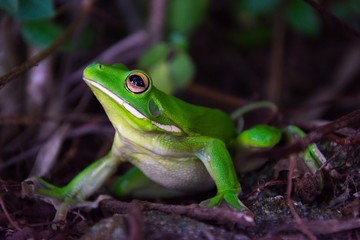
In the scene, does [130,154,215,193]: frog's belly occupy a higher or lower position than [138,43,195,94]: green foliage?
lower

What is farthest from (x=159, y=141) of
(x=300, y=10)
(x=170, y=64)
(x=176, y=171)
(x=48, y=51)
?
(x=300, y=10)

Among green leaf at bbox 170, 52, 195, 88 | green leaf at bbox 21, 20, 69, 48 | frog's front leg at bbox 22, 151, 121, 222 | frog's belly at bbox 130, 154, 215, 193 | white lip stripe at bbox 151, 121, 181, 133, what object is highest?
green leaf at bbox 21, 20, 69, 48

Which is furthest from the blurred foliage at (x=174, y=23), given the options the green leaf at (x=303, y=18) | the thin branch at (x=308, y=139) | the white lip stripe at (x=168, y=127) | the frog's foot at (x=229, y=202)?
the thin branch at (x=308, y=139)

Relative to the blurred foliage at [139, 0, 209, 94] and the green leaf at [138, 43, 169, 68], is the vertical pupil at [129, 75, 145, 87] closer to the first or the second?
the blurred foliage at [139, 0, 209, 94]

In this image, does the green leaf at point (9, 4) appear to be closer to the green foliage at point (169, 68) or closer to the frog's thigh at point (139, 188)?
the green foliage at point (169, 68)

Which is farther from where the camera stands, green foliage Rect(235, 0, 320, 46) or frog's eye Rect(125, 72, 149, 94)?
green foliage Rect(235, 0, 320, 46)

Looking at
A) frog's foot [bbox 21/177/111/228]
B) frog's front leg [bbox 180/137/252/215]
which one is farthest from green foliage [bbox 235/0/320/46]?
frog's foot [bbox 21/177/111/228]

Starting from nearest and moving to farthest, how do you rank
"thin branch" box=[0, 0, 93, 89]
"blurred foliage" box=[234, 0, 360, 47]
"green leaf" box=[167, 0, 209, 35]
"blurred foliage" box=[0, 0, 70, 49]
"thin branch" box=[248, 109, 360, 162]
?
"thin branch" box=[248, 109, 360, 162] < "thin branch" box=[0, 0, 93, 89] < "blurred foliage" box=[0, 0, 70, 49] < "blurred foliage" box=[234, 0, 360, 47] < "green leaf" box=[167, 0, 209, 35]
